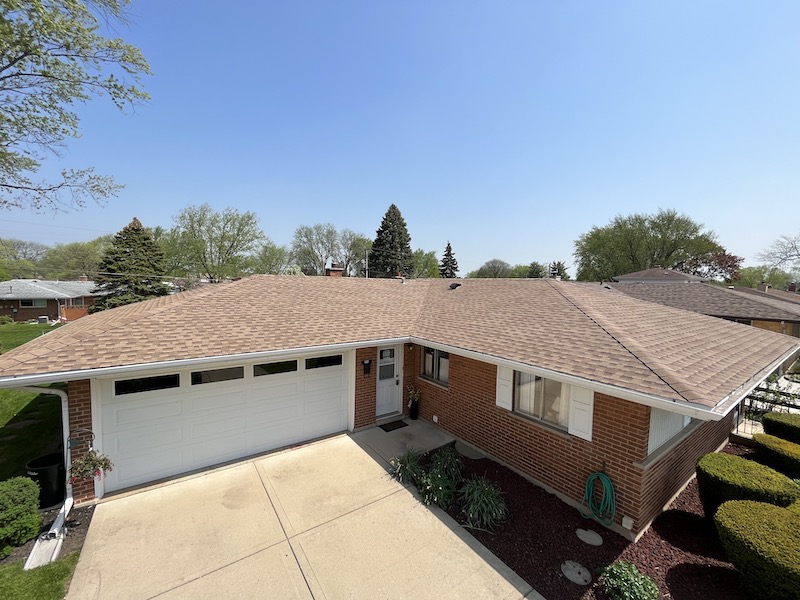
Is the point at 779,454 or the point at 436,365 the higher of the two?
the point at 436,365

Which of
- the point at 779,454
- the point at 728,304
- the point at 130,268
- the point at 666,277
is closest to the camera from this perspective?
the point at 779,454

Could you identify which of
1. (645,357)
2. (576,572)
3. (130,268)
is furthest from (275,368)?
(130,268)

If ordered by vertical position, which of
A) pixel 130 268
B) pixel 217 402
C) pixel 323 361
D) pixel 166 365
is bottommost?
pixel 217 402

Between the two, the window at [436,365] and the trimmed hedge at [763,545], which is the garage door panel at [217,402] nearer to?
the window at [436,365]

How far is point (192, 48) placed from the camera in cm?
881

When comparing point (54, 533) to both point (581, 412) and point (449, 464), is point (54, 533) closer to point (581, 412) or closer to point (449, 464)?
point (449, 464)

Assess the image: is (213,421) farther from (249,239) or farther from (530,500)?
(249,239)

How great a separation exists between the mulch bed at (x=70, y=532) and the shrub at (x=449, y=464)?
572cm

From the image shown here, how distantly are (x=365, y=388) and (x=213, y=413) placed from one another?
11.8ft

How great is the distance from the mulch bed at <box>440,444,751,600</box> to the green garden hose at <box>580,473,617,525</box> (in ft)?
0.44

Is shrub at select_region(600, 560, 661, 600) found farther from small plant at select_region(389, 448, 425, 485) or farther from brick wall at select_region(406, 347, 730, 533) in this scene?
small plant at select_region(389, 448, 425, 485)

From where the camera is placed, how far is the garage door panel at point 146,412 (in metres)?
5.71

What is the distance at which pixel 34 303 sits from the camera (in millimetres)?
35594

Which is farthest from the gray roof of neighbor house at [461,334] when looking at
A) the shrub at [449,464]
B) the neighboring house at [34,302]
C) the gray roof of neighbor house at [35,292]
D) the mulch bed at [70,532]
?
the neighboring house at [34,302]
